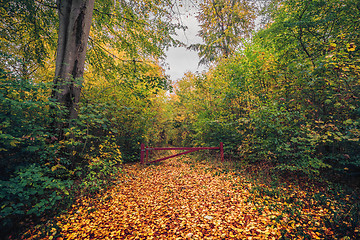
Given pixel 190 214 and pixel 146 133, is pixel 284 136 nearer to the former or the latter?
pixel 190 214

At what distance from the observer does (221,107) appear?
6.72 metres

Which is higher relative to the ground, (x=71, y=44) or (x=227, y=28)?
(x=227, y=28)

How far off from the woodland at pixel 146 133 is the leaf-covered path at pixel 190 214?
0.02 metres

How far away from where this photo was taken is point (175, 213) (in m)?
2.92

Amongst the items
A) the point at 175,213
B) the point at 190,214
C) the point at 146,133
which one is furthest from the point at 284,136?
the point at 146,133

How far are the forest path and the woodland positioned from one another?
3 cm

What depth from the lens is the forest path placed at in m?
2.36

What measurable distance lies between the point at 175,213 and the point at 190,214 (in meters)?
0.30

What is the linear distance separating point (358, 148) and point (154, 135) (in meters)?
7.05

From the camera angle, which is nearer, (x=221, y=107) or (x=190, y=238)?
(x=190, y=238)

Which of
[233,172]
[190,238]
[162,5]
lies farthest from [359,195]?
[162,5]

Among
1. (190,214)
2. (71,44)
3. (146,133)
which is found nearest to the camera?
(190,214)

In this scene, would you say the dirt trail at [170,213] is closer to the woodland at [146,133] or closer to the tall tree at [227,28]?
the woodland at [146,133]

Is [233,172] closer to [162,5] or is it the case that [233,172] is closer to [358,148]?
[358,148]
